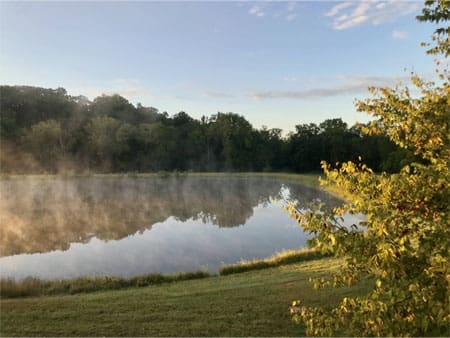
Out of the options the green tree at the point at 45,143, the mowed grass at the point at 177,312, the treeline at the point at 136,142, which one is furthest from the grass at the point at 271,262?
the green tree at the point at 45,143

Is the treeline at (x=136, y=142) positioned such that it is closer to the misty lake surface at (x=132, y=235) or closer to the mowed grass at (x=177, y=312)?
the misty lake surface at (x=132, y=235)

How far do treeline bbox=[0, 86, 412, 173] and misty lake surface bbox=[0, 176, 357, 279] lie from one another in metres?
38.9

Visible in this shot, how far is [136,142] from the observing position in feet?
262

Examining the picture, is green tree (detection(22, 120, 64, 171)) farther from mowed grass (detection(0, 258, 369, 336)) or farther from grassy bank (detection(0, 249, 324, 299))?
mowed grass (detection(0, 258, 369, 336))

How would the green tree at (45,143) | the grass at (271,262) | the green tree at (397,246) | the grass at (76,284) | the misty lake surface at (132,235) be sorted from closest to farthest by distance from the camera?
1. the green tree at (397,246)
2. the grass at (76,284)
3. the grass at (271,262)
4. the misty lake surface at (132,235)
5. the green tree at (45,143)

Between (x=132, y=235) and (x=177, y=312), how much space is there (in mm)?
13565

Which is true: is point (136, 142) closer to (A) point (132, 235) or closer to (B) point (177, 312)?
(A) point (132, 235)

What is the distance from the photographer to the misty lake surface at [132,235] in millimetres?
15188

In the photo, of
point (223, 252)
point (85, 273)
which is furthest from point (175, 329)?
point (223, 252)

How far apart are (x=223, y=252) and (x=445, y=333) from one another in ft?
46.6

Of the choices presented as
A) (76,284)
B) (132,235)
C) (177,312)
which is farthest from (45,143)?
(177,312)

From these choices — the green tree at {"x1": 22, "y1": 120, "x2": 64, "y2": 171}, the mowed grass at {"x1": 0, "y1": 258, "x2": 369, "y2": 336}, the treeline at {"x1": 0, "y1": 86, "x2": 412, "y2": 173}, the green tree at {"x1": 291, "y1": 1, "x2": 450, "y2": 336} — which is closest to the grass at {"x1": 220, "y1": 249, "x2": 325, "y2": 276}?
the mowed grass at {"x1": 0, "y1": 258, "x2": 369, "y2": 336}

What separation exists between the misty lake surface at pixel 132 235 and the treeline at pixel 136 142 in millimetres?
38945

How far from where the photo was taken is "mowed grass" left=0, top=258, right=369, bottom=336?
22.0 feet
